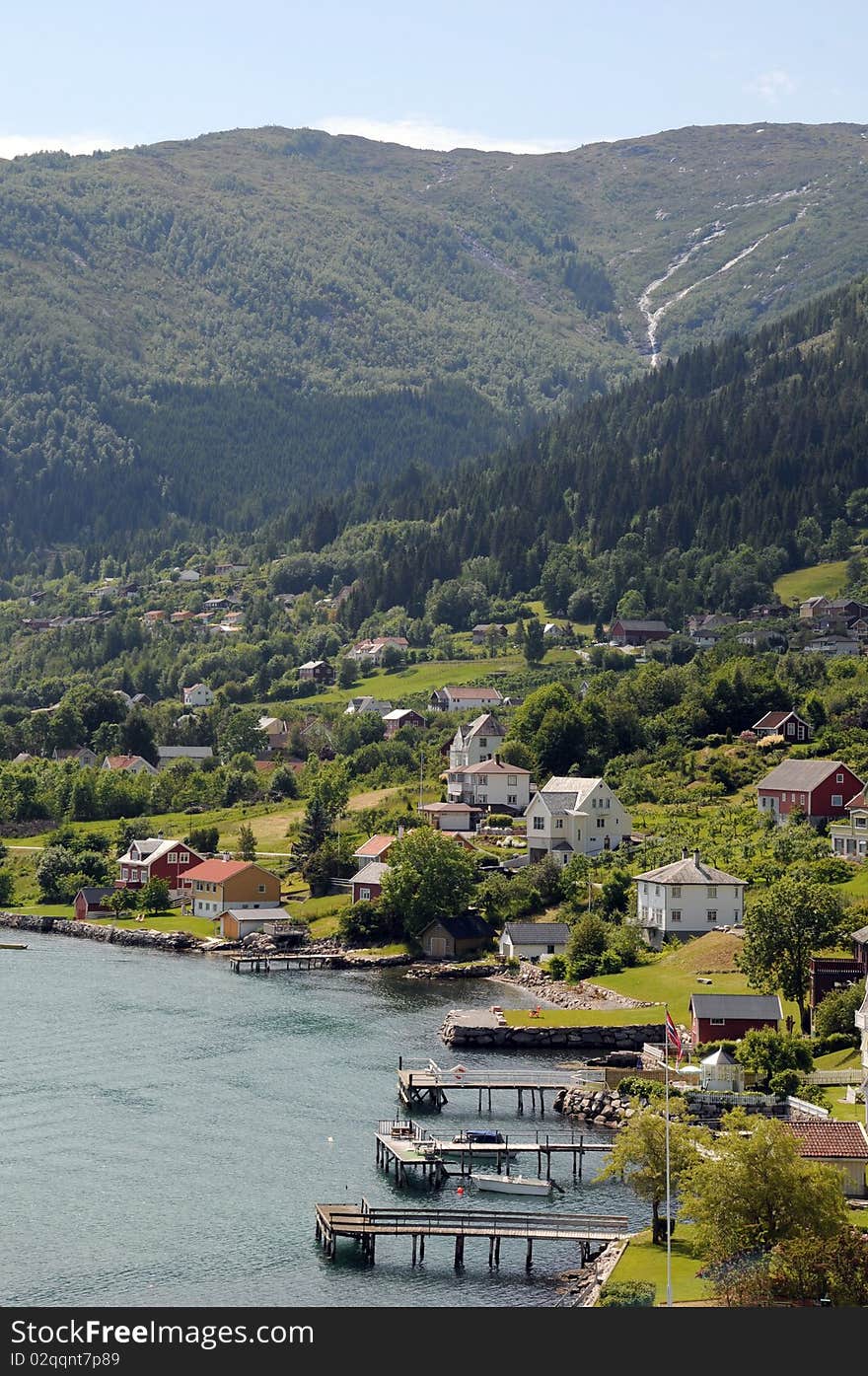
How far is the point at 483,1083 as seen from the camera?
236 feet

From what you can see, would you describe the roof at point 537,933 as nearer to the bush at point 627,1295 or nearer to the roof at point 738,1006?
the roof at point 738,1006

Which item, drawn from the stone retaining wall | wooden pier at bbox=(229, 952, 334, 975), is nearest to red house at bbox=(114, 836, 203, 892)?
wooden pier at bbox=(229, 952, 334, 975)

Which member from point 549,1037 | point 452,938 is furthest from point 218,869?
point 549,1037

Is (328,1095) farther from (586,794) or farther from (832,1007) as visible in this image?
(586,794)

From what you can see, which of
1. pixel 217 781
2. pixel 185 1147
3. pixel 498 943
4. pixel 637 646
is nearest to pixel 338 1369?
pixel 185 1147

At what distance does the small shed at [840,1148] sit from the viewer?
57312mm

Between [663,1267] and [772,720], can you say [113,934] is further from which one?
[663,1267]

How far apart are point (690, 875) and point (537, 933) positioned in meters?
8.46

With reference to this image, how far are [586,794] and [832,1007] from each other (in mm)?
44384

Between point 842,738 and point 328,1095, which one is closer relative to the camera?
point 328,1095

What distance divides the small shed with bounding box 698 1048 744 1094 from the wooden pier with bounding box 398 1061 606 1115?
181 inches

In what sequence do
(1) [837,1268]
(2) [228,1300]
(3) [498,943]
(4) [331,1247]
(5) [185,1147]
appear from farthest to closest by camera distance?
1. (3) [498,943]
2. (5) [185,1147]
3. (4) [331,1247]
4. (2) [228,1300]
5. (1) [837,1268]

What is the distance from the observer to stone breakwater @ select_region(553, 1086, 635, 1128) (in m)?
69.1

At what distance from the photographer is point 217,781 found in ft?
508
